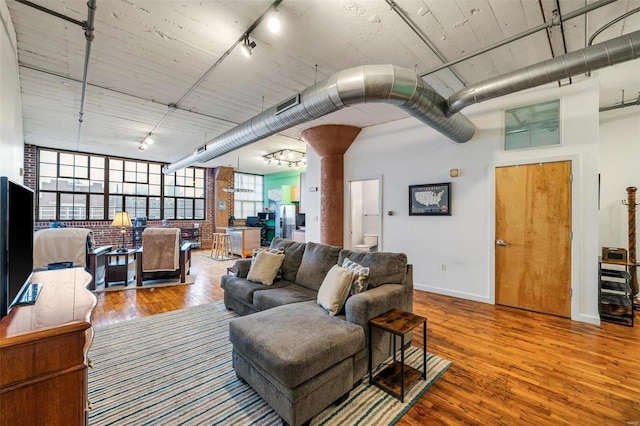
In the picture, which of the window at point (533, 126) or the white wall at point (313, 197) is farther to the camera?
the white wall at point (313, 197)

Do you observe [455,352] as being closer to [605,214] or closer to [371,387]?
[371,387]

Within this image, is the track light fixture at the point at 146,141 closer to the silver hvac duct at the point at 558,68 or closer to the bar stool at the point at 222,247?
the bar stool at the point at 222,247

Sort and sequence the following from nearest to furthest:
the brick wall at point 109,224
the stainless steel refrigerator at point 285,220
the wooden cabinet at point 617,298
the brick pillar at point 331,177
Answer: the wooden cabinet at point 617,298 < the brick pillar at point 331,177 < the brick wall at point 109,224 < the stainless steel refrigerator at point 285,220

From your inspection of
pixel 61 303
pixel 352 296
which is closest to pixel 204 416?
pixel 61 303

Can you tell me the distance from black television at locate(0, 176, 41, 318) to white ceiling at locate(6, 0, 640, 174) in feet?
5.65

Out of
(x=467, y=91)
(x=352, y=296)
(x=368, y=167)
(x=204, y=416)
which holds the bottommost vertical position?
(x=204, y=416)

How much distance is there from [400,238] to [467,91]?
2639 mm

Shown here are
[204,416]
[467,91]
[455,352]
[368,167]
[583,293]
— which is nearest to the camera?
[204,416]

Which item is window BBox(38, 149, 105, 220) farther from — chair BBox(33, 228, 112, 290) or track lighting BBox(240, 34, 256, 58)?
track lighting BBox(240, 34, 256, 58)

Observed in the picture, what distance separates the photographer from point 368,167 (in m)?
5.18

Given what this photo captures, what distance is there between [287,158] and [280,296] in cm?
601

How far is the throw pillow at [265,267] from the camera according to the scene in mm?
3189

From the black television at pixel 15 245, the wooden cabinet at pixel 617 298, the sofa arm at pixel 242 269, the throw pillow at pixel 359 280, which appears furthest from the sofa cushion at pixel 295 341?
the wooden cabinet at pixel 617 298

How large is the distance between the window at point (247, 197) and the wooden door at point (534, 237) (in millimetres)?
8882
